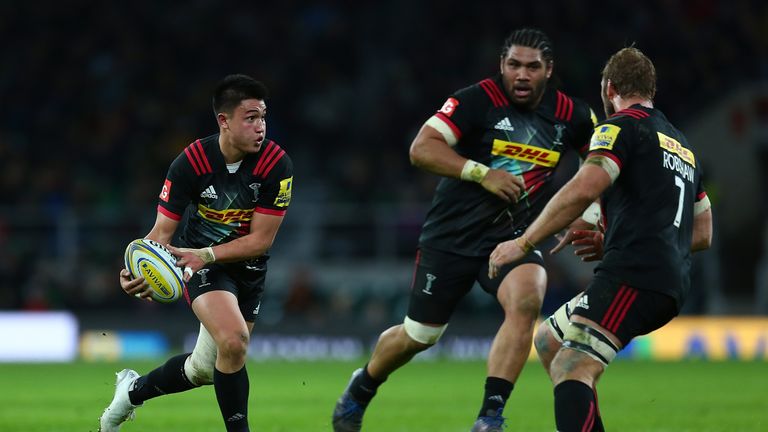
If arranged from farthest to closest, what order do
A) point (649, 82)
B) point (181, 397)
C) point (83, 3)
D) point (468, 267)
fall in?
point (83, 3), point (181, 397), point (468, 267), point (649, 82)

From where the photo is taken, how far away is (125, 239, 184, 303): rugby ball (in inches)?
272

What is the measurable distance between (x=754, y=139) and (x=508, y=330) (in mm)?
15595

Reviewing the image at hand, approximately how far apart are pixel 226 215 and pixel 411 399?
16.7 ft

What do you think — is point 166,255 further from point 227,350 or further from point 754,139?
point 754,139

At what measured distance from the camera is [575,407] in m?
5.71

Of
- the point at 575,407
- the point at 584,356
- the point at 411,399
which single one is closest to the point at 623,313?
the point at 584,356

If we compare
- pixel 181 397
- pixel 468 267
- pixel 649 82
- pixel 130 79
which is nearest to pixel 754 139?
pixel 130 79

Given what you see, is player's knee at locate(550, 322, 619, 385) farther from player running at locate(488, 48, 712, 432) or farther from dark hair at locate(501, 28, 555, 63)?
dark hair at locate(501, 28, 555, 63)

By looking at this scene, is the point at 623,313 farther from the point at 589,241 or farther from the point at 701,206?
the point at 701,206

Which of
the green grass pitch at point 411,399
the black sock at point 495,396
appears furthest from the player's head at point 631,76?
the green grass pitch at point 411,399

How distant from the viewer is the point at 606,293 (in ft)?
19.4

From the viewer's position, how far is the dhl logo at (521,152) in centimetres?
796

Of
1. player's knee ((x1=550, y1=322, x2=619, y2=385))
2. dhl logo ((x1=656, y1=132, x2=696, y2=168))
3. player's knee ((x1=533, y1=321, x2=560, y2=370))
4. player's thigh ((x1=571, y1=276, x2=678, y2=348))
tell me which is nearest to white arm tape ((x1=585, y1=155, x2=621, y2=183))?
dhl logo ((x1=656, y1=132, x2=696, y2=168))

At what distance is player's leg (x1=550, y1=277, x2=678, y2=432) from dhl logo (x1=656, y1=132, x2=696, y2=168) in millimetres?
667
